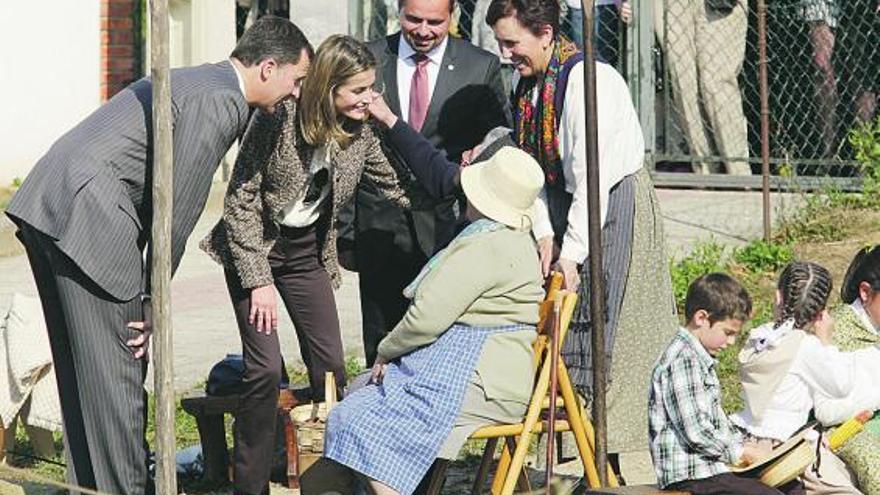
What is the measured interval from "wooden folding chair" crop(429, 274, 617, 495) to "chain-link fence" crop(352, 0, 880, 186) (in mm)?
5509

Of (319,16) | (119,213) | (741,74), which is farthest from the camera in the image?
(319,16)

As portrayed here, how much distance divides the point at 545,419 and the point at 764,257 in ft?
13.5

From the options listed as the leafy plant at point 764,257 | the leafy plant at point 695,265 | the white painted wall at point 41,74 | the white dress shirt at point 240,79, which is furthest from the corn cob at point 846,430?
the white painted wall at point 41,74

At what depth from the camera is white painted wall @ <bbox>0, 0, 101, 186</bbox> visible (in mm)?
13023

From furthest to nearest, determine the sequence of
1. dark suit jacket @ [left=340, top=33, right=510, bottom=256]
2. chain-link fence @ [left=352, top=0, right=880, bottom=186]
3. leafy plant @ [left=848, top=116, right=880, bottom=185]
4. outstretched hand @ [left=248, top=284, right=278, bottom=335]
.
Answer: chain-link fence @ [left=352, top=0, right=880, bottom=186]
leafy plant @ [left=848, top=116, right=880, bottom=185]
dark suit jacket @ [left=340, top=33, right=510, bottom=256]
outstretched hand @ [left=248, top=284, right=278, bottom=335]

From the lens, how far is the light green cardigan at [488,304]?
637 centimetres

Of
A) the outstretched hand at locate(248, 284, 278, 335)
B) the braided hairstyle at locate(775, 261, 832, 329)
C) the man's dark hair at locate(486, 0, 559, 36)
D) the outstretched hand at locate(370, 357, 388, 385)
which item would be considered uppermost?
the man's dark hair at locate(486, 0, 559, 36)

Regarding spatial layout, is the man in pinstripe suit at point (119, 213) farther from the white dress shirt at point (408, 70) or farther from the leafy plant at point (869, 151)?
the leafy plant at point (869, 151)

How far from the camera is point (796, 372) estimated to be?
6602 mm

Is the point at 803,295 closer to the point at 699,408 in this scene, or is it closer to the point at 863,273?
the point at 863,273

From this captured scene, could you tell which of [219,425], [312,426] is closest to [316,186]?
[312,426]

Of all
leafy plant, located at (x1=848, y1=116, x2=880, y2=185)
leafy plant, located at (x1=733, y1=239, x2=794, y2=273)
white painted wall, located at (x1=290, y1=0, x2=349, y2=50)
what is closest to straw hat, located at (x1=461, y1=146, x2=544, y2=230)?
leafy plant, located at (x1=733, y1=239, x2=794, y2=273)

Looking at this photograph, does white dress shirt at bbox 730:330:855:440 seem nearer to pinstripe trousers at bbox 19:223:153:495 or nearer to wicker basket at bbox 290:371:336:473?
wicker basket at bbox 290:371:336:473

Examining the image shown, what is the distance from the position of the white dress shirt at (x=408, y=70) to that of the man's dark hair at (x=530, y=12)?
763 millimetres
